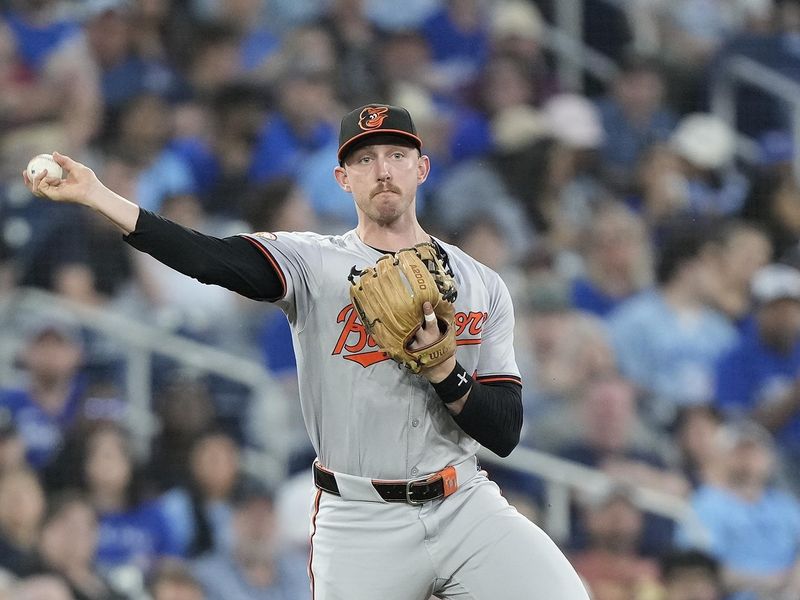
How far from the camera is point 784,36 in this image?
24.8 ft

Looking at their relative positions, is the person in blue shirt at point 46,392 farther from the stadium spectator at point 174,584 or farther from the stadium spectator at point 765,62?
the stadium spectator at point 765,62

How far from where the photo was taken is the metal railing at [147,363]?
549 centimetres

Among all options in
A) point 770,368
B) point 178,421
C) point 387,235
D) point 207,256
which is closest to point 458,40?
point 770,368

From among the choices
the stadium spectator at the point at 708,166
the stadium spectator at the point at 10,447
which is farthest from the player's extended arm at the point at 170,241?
the stadium spectator at the point at 708,166

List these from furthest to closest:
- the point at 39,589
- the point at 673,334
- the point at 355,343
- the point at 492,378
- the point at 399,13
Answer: the point at 399,13 → the point at 673,334 → the point at 39,589 → the point at 492,378 → the point at 355,343

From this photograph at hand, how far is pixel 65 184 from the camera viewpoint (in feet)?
8.39

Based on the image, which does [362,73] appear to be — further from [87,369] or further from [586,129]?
[87,369]

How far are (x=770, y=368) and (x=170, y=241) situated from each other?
4549mm

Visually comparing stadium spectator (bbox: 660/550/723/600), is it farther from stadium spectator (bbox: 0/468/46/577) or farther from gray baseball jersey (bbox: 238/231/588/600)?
gray baseball jersey (bbox: 238/231/588/600)

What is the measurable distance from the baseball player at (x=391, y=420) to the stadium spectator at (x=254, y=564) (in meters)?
2.34

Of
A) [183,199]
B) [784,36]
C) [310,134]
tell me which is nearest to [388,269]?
[183,199]

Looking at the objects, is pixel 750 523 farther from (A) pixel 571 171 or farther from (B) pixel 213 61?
(B) pixel 213 61

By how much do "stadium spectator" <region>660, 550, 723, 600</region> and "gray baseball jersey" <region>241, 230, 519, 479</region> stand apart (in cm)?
292

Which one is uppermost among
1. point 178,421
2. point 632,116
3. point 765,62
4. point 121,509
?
point 765,62
